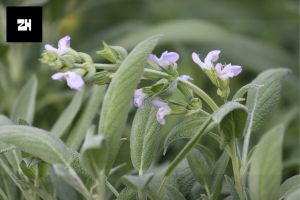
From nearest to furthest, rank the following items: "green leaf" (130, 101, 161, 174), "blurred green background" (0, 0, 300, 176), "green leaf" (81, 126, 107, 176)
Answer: "green leaf" (81, 126, 107, 176) < "green leaf" (130, 101, 161, 174) < "blurred green background" (0, 0, 300, 176)

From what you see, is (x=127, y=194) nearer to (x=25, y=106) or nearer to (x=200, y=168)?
(x=200, y=168)

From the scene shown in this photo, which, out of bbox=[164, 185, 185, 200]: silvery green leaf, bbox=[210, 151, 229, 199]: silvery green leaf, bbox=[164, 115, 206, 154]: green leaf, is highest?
bbox=[164, 115, 206, 154]: green leaf

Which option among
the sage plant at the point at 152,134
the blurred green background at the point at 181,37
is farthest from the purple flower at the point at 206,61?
the blurred green background at the point at 181,37

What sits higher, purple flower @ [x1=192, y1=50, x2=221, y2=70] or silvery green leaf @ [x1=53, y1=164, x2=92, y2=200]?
purple flower @ [x1=192, y1=50, x2=221, y2=70]

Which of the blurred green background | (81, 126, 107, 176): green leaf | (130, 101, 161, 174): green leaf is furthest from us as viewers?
the blurred green background

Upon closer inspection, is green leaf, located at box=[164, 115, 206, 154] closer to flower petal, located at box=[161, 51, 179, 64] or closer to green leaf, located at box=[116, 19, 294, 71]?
flower petal, located at box=[161, 51, 179, 64]

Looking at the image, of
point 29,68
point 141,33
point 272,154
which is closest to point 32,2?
point 29,68

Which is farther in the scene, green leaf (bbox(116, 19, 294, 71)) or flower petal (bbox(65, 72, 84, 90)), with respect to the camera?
green leaf (bbox(116, 19, 294, 71))

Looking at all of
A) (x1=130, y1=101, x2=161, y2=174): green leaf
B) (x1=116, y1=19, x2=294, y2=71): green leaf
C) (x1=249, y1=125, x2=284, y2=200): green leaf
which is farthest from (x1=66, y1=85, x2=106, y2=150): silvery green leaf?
(x1=116, y1=19, x2=294, y2=71): green leaf
